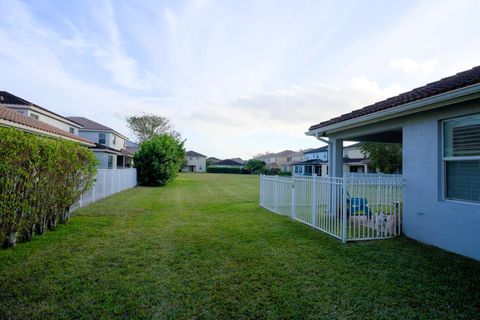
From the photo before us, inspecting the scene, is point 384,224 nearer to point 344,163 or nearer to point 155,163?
point 155,163

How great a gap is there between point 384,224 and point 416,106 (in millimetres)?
2881

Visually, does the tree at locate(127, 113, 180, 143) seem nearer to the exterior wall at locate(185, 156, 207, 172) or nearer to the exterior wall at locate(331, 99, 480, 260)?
the exterior wall at locate(185, 156, 207, 172)

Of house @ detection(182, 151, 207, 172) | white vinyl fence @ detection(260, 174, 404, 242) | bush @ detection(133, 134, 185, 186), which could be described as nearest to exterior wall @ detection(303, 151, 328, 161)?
house @ detection(182, 151, 207, 172)

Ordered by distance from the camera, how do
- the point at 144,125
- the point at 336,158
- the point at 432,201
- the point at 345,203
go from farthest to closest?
the point at 144,125
the point at 336,158
the point at 345,203
the point at 432,201

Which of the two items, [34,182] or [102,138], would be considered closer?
[34,182]

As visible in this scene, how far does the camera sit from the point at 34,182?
5.52 m

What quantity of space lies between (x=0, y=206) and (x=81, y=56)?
960cm

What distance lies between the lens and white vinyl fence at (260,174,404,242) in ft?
19.9

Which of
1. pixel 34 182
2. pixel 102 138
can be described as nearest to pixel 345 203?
pixel 34 182

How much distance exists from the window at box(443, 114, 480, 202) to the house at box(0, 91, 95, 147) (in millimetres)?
12117

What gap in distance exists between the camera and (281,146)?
9062 centimetres

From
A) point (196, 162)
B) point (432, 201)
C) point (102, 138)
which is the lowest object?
point (432, 201)

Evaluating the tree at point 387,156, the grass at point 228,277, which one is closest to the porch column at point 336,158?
the grass at point 228,277

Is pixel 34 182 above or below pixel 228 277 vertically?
above
